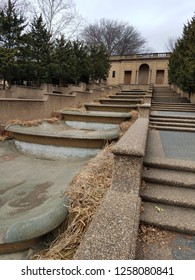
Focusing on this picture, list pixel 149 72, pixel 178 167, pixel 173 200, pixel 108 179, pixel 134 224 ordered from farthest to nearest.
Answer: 1. pixel 149 72
2. pixel 178 167
3. pixel 108 179
4. pixel 173 200
5. pixel 134 224

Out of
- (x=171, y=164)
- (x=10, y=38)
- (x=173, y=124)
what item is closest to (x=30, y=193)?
(x=171, y=164)

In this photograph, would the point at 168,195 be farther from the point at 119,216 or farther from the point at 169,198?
the point at 119,216

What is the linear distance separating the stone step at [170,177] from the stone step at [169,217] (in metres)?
0.39

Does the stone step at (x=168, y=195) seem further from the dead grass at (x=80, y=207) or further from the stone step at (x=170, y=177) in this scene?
the dead grass at (x=80, y=207)

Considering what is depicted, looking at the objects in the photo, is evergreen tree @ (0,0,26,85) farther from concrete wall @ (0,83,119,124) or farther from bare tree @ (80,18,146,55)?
bare tree @ (80,18,146,55)

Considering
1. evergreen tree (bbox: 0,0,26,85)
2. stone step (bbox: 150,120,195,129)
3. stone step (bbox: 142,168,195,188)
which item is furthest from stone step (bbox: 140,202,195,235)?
evergreen tree (bbox: 0,0,26,85)

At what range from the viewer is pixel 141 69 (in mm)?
40562

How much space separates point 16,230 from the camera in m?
2.29

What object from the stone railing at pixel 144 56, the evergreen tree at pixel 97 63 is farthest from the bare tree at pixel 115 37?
the evergreen tree at pixel 97 63

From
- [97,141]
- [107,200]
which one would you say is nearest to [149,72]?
[97,141]

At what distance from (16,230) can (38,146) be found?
320 cm

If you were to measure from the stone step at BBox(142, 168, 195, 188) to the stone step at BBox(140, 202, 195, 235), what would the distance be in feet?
1.29

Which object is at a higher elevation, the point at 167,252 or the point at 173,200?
the point at 173,200
